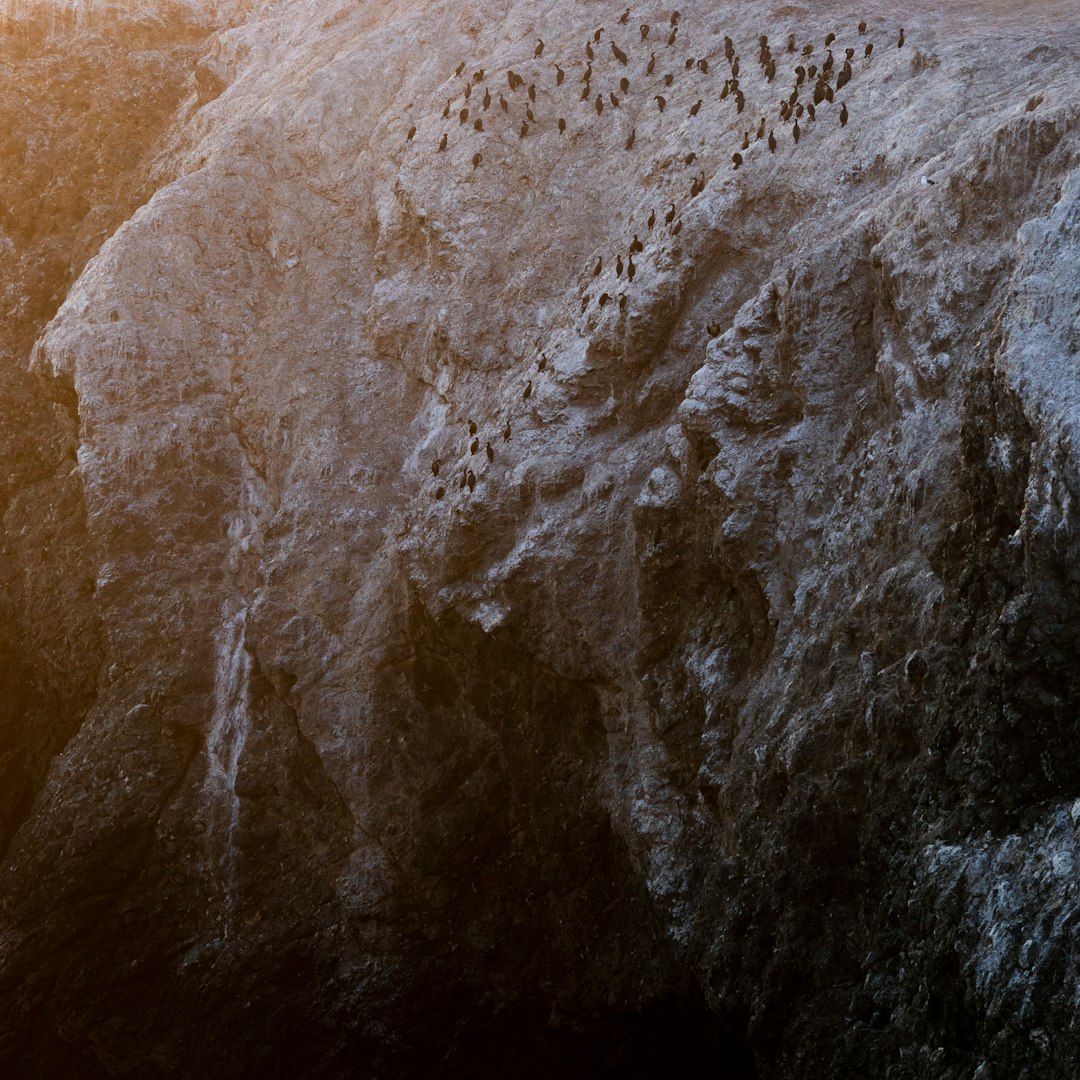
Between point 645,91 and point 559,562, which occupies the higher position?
point 645,91

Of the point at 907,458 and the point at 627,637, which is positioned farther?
the point at 627,637

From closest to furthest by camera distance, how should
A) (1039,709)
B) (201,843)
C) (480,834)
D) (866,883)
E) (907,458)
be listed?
(1039,709), (866,883), (907,458), (480,834), (201,843)

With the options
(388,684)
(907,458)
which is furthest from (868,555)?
(388,684)

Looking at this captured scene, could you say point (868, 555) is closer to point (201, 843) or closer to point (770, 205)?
point (770, 205)

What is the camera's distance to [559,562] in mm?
20906

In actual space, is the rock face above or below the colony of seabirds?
below

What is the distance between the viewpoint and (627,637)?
66.7 ft

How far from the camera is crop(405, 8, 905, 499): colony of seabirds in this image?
2230 cm

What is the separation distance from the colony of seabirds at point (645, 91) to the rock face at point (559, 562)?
0.50 ft

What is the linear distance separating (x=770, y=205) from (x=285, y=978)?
1758 centimetres

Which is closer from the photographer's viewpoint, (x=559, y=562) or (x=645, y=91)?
(x=559, y=562)

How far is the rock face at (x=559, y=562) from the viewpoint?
1418 cm

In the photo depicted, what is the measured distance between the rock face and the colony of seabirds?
0.15m

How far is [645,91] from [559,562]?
43.4 ft
